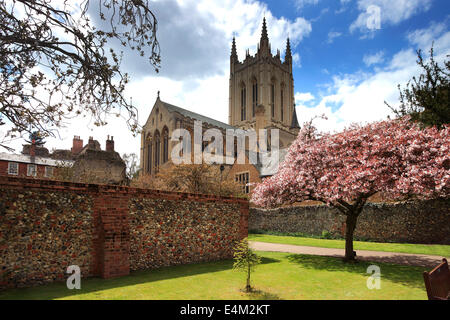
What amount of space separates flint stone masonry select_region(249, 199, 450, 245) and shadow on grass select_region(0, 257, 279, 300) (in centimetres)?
1261

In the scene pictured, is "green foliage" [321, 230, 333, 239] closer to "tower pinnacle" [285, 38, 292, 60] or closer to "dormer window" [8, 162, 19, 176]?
"dormer window" [8, 162, 19, 176]

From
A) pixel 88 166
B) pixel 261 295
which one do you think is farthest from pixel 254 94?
pixel 261 295

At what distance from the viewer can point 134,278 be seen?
7.38 meters

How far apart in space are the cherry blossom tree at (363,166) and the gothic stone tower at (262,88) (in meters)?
55.7

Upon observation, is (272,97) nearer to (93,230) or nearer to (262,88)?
(262,88)

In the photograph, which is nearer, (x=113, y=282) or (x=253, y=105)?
(x=113, y=282)

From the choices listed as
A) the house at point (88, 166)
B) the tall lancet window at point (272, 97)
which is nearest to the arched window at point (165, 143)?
the house at point (88, 166)

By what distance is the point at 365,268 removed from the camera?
9.45m

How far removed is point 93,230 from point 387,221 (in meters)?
17.0

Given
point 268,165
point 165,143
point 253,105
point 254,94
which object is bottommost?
point 268,165

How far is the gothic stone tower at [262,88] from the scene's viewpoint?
2763 inches

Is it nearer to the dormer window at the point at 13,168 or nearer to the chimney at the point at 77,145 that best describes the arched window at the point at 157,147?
the chimney at the point at 77,145

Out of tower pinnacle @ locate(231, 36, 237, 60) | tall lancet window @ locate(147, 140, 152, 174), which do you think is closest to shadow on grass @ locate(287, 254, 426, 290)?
tall lancet window @ locate(147, 140, 152, 174)
